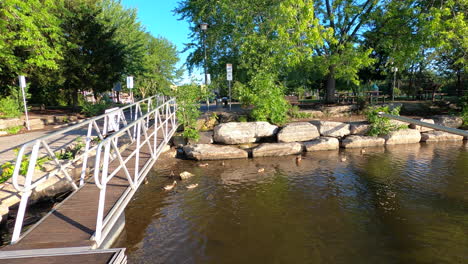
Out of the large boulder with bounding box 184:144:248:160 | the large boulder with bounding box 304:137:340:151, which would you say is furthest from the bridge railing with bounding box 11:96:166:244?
the large boulder with bounding box 304:137:340:151

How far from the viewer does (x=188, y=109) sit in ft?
38.3

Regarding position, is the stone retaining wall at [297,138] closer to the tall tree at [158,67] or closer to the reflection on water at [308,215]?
the reflection on water at [308,215]

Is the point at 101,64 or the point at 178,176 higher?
the point at 101,64

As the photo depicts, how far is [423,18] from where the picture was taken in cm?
1228

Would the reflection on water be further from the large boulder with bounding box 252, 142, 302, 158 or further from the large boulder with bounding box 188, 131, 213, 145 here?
the large boulder with bounding box 188, 131, 213, 145

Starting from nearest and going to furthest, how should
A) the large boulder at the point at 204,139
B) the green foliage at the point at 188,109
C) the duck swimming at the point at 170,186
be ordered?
the duck swimming at the point at 170,186 → the large boulder at the point at 204,139 → the green foliage at the point at 188,109

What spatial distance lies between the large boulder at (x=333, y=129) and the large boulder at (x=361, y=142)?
58 cm

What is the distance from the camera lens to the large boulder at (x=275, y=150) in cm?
1044

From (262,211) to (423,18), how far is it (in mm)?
12715

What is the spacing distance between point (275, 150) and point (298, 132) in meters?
1.72

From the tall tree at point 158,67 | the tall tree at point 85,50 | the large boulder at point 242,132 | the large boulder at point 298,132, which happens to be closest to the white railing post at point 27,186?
the large boulder at point 242,132

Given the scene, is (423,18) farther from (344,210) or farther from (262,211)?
(262,211)

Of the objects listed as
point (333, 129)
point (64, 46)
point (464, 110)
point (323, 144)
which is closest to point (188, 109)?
point (323, 144)

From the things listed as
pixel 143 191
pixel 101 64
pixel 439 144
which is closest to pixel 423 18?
pixel 439 144
